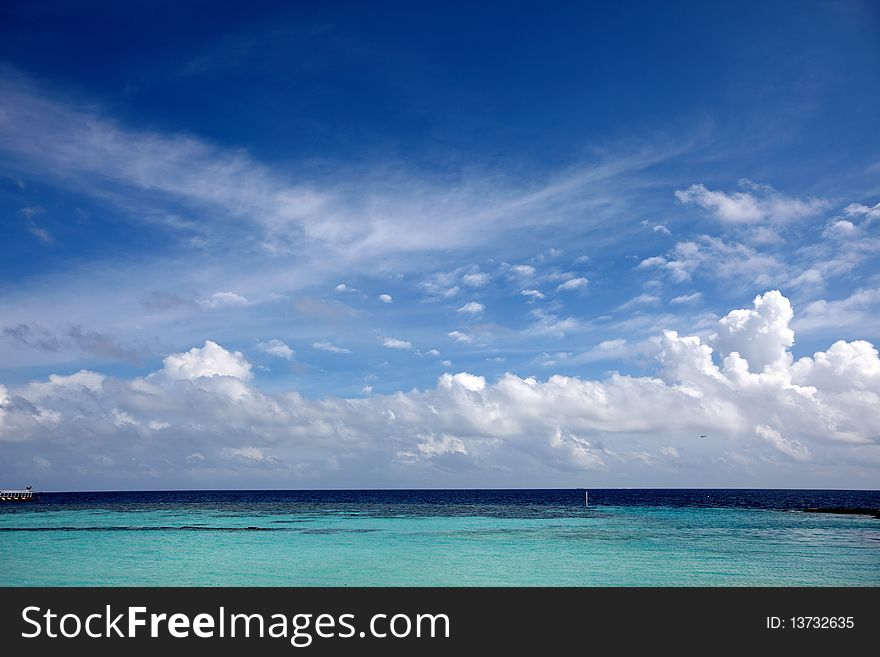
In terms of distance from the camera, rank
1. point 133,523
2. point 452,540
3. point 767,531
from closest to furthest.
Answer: point 452,540 → point 767,531 → point 133,523

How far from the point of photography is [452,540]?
52.0 metres

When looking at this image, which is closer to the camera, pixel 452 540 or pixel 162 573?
pixel 162 573

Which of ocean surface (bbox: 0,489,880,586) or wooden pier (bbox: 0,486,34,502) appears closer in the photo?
ocean surface (bbox: 0,489,880,586)

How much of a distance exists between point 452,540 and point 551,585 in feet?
69.2

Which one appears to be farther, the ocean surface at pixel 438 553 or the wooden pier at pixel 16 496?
the wooden pier at pixel 16 496

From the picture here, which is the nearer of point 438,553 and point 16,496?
point 438,553
